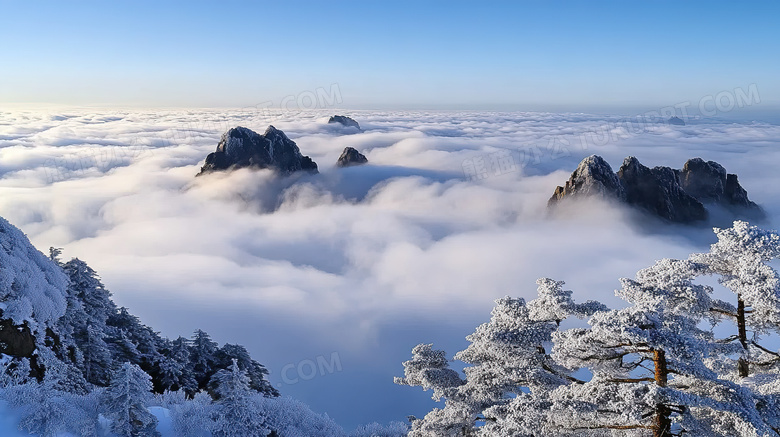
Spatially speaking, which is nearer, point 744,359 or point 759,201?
point 744,359

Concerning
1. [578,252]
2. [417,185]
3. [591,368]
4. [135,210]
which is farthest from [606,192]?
[135,210]

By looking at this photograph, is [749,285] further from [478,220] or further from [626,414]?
[478,220]

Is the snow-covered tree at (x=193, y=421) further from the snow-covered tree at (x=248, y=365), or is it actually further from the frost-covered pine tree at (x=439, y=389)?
the snow-covered tree at (x=248, y=365)

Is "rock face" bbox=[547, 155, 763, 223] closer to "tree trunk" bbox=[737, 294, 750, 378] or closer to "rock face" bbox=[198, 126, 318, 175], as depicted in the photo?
"rock face" bbox=[198, 126, 318, 175]

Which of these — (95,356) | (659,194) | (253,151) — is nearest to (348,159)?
(253,151)

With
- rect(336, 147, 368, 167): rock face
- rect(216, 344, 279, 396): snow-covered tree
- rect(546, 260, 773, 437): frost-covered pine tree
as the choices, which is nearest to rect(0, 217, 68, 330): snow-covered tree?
rect(216, 344, 279, 396): snow-covered tree
